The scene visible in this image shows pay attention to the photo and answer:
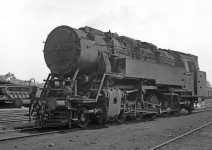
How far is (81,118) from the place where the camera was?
10.5 metres

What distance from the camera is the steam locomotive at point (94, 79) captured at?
10.2 metres

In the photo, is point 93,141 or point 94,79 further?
point 94,79

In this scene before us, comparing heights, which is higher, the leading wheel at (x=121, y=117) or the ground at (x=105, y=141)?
the leading wheel at (x=121, y=117)

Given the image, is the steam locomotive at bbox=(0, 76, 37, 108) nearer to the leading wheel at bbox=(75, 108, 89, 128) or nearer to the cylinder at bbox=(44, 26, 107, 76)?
the cylinder at bbox=(44, 26, 107, 76)

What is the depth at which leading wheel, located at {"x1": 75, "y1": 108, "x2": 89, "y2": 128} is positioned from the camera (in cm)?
1026

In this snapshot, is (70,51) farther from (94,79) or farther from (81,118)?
(81,118)

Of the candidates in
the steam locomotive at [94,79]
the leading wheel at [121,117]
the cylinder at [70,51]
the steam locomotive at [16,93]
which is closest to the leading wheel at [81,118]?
the steam locomotive at [94,79]

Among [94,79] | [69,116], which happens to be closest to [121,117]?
[94,79]

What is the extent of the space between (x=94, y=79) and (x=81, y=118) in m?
1.62

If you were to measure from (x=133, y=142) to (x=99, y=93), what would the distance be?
11.0 ft

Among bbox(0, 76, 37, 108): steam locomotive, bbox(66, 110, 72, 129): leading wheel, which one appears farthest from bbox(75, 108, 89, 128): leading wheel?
bbox(0, 76, 37, 108): steam locomotive

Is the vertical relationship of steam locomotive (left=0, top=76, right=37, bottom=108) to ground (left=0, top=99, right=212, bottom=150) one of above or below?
above

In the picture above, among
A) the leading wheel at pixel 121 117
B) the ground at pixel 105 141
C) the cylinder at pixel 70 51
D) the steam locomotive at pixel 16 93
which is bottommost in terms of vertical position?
the ground at pixel 105 141

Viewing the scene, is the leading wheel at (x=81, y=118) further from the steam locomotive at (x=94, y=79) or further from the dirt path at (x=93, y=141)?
the dirt path at (x=93, y=141)
